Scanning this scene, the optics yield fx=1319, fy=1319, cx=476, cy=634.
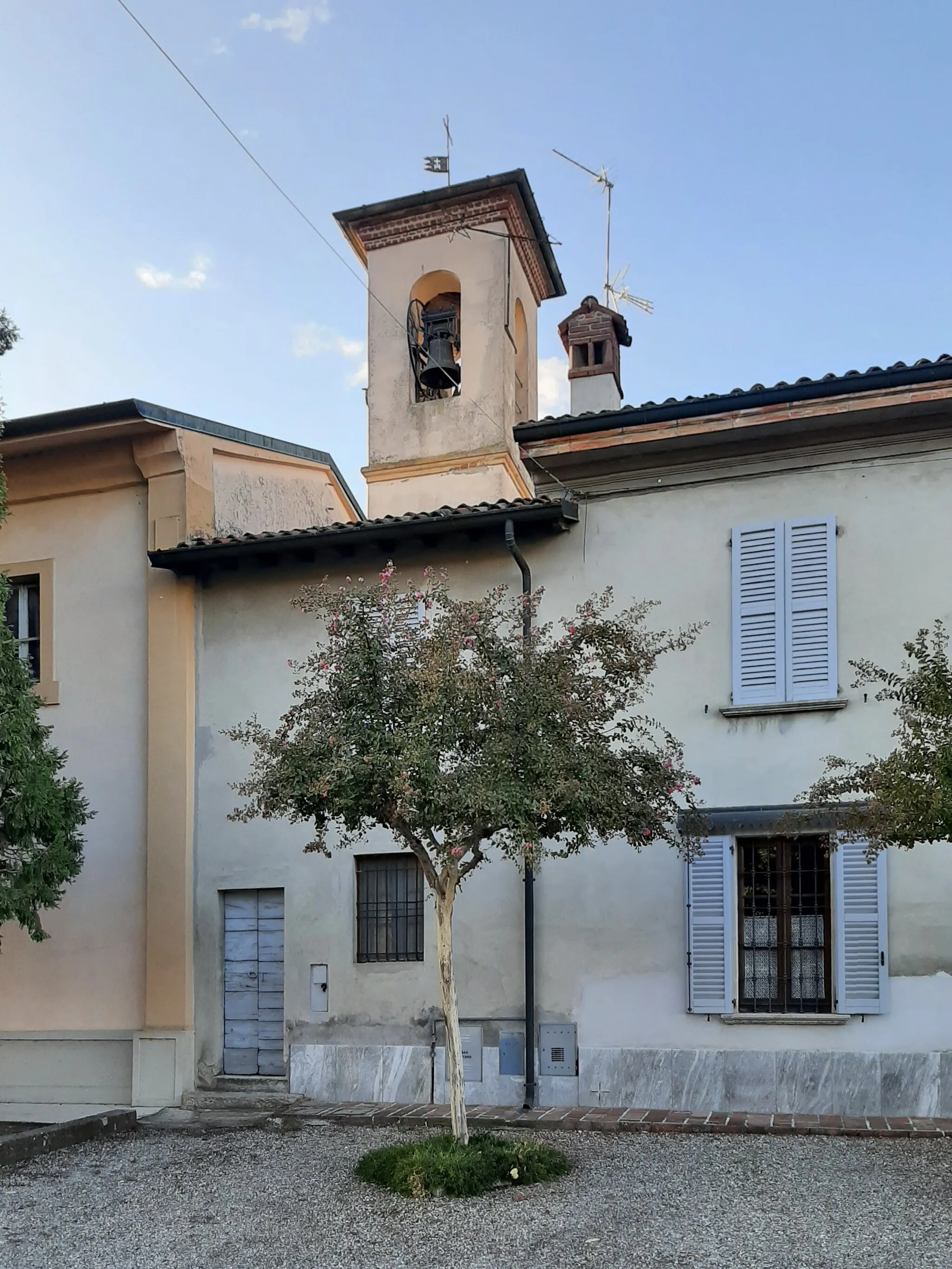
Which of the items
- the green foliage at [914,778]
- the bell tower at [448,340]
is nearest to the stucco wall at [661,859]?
the green foliage at [914,778]

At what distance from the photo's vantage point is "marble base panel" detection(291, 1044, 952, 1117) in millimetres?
10375

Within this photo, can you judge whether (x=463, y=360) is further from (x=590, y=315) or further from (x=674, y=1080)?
(x=674, y=1080)

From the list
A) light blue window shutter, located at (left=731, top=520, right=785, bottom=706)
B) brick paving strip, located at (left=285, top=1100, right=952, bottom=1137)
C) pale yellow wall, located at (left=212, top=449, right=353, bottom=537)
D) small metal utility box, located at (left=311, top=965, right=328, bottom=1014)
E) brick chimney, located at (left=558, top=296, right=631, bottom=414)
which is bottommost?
brick paving strip, located at (left=285, top=1100, right=952, bottom=1137)

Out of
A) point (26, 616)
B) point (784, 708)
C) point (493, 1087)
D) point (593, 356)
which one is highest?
point (593, 356)

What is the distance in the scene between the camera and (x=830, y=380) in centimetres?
1089

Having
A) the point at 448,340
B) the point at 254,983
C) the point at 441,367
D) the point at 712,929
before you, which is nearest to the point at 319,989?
the point at 254,983

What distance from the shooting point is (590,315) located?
46.7ft

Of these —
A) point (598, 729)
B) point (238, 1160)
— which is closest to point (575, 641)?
point (598, 729)

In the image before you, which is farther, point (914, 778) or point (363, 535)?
point (363, 535)

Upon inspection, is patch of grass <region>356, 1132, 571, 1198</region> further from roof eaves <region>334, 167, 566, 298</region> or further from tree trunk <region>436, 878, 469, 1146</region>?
roof eaves <region>334, 167, 566, 298</region>

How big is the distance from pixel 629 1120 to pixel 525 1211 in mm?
2777

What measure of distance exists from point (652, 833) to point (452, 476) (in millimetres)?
9283

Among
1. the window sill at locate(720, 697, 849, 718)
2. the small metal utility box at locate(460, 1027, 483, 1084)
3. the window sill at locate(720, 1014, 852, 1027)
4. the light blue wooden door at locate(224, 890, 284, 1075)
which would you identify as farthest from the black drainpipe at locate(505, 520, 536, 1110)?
the light blue wooden door at locate(224, 890, 284, 1075)

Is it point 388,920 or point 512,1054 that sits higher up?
point 388,920
